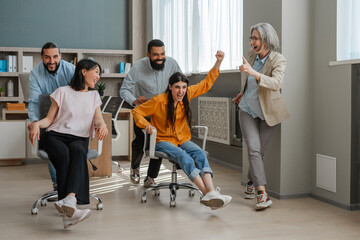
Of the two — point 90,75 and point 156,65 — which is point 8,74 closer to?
point 156,65

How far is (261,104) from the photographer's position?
11.2 feet

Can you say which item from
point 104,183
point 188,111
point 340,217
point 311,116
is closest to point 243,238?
point 340,217

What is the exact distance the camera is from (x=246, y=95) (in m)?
3.60

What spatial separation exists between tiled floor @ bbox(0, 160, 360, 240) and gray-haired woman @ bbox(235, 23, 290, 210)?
26 cm

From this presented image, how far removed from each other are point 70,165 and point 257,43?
1.60 m

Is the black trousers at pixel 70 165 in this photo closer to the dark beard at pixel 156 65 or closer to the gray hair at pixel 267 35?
the dark beard at pixel 156 65

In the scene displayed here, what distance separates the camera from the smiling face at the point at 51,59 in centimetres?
346

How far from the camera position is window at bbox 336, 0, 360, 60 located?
3.26m

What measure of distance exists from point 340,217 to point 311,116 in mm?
886

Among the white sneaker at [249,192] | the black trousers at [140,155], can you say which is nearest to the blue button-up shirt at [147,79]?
the black trousers at [140,155]

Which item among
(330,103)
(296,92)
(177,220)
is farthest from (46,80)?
(330,103)

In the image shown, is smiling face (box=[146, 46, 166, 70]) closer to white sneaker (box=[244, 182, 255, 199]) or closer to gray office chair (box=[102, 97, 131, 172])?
gray office chair (box=[102, 97, 131, 172])

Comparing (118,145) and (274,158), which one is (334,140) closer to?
(274,158)

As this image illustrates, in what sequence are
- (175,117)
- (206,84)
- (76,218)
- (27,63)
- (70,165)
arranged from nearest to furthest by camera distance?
(76,218) → (70,165) → (175,117) → (206,84) → (27,63)
